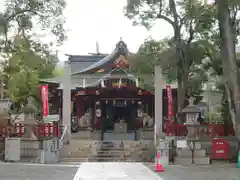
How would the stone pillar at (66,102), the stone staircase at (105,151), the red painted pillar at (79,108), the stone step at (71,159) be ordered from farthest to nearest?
the red painted pillar at (79,108)
the stone pillar at (66,102)
the stone staircase at (105,151)
the stone step at (71,159)

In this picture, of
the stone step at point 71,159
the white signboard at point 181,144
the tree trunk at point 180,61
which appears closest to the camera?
the white signboard at point 181,144

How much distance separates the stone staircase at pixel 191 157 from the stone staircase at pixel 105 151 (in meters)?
3.06

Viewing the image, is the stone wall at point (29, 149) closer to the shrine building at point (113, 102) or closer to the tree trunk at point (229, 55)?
the shrine building at point (113, 102)

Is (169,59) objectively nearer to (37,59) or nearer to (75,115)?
(37,59)

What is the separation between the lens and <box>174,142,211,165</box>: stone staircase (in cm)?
1869

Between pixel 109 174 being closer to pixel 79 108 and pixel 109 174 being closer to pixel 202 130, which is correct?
pixel 202 130

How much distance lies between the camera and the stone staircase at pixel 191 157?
61.3ft

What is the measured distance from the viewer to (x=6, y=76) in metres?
30.7

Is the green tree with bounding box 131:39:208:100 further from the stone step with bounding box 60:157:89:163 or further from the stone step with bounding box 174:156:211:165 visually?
the stone step with bounding box 60:157:89:163

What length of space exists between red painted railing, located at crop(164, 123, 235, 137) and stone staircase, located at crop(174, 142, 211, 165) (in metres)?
1.34

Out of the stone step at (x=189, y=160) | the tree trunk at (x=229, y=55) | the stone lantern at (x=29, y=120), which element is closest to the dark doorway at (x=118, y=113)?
the stone lantern at (x=29, y=120)

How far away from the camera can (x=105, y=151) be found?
22.8m

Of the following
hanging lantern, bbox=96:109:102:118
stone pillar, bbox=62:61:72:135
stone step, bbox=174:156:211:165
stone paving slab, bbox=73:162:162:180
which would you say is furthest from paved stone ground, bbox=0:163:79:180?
hanging lantern, bbox=96:109:102:118

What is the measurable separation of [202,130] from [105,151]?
5.74m
